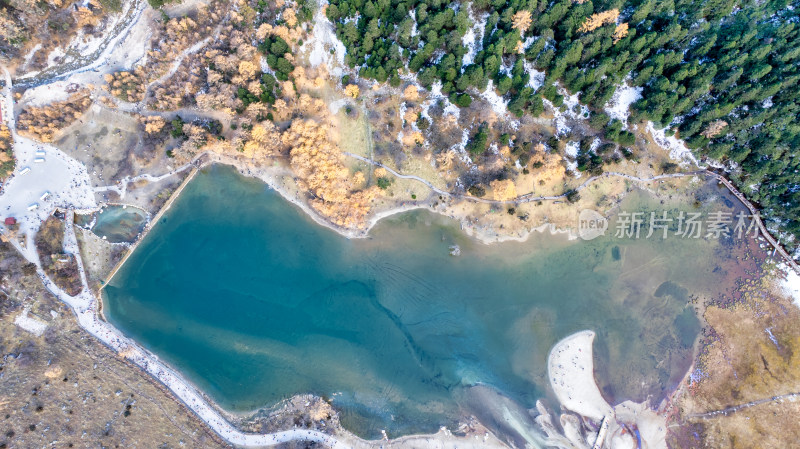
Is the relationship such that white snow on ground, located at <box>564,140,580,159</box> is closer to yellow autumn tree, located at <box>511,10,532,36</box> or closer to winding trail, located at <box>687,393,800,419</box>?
yellow autumn tree, located at <box>511,10,532,36</box>

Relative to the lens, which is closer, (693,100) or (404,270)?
(693,100)

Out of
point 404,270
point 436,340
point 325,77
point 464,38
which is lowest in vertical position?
point 436,340

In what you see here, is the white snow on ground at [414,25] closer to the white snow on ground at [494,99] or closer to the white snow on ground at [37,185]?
the white snow on ground at [494,99]

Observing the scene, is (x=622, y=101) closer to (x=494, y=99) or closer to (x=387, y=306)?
(x=494, y=99)

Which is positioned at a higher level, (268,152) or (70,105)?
(268,152)

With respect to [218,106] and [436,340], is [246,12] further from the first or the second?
[436,340]

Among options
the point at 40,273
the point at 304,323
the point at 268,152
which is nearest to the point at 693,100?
the point at 268,152
